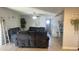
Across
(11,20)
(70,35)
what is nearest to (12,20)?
(11,20)

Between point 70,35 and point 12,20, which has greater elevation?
point 12,20

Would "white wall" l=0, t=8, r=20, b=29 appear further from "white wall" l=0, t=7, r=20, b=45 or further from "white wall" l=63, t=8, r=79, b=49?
"white wall" l=63, t=8, r=79, b=49

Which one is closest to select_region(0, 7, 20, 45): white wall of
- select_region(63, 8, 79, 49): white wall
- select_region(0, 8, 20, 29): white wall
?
select_region(0, 8, 20, 29): white wall

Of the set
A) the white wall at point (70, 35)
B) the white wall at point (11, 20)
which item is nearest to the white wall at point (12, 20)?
the white wall at point (11, 20)

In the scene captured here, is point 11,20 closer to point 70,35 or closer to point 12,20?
point 12,20

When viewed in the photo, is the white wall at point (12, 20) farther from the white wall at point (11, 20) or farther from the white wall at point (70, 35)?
the white wall at point (70, 35)

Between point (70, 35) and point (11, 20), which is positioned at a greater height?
point (11, 20)
